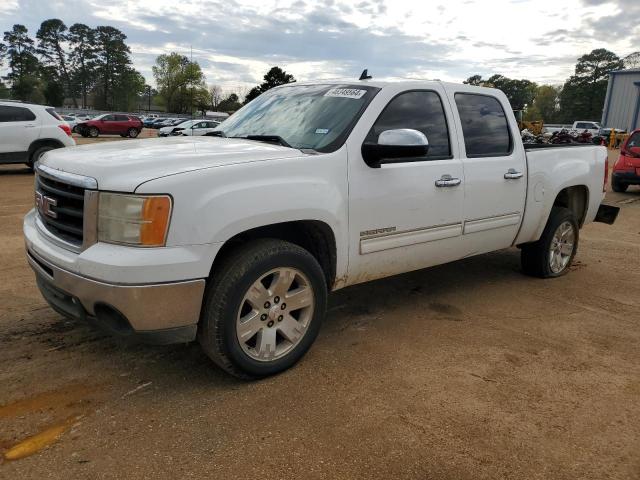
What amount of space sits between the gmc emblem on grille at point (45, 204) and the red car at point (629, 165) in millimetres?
13024

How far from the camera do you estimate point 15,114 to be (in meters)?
12.6

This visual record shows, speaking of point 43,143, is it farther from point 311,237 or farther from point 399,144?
point 399,144

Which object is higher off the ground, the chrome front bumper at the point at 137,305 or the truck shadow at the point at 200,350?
the chrome front bumper at the point at 137,305

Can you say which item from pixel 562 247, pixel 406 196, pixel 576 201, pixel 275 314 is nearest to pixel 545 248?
pixel 562 247

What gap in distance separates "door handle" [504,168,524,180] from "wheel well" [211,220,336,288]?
1.95 metres

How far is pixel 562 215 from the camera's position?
5410 millimetres

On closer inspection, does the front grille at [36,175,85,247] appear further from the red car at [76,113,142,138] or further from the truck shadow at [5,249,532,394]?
the red car at [76,113,142,138]

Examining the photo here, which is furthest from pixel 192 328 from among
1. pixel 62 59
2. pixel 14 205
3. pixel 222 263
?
pixel 62 59

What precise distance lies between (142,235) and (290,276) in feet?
2.93

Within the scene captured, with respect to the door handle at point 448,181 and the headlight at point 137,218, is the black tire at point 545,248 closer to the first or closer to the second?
the door handle at point 448,181

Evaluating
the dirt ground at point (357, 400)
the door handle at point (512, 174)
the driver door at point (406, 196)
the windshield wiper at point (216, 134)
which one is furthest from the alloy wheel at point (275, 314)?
the door handle at point (512, 174)

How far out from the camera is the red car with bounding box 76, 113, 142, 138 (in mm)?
34031

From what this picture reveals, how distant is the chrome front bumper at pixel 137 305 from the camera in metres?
2.68

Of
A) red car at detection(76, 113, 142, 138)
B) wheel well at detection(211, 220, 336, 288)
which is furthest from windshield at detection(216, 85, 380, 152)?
red car at detection(76, 113, 142, 138)
